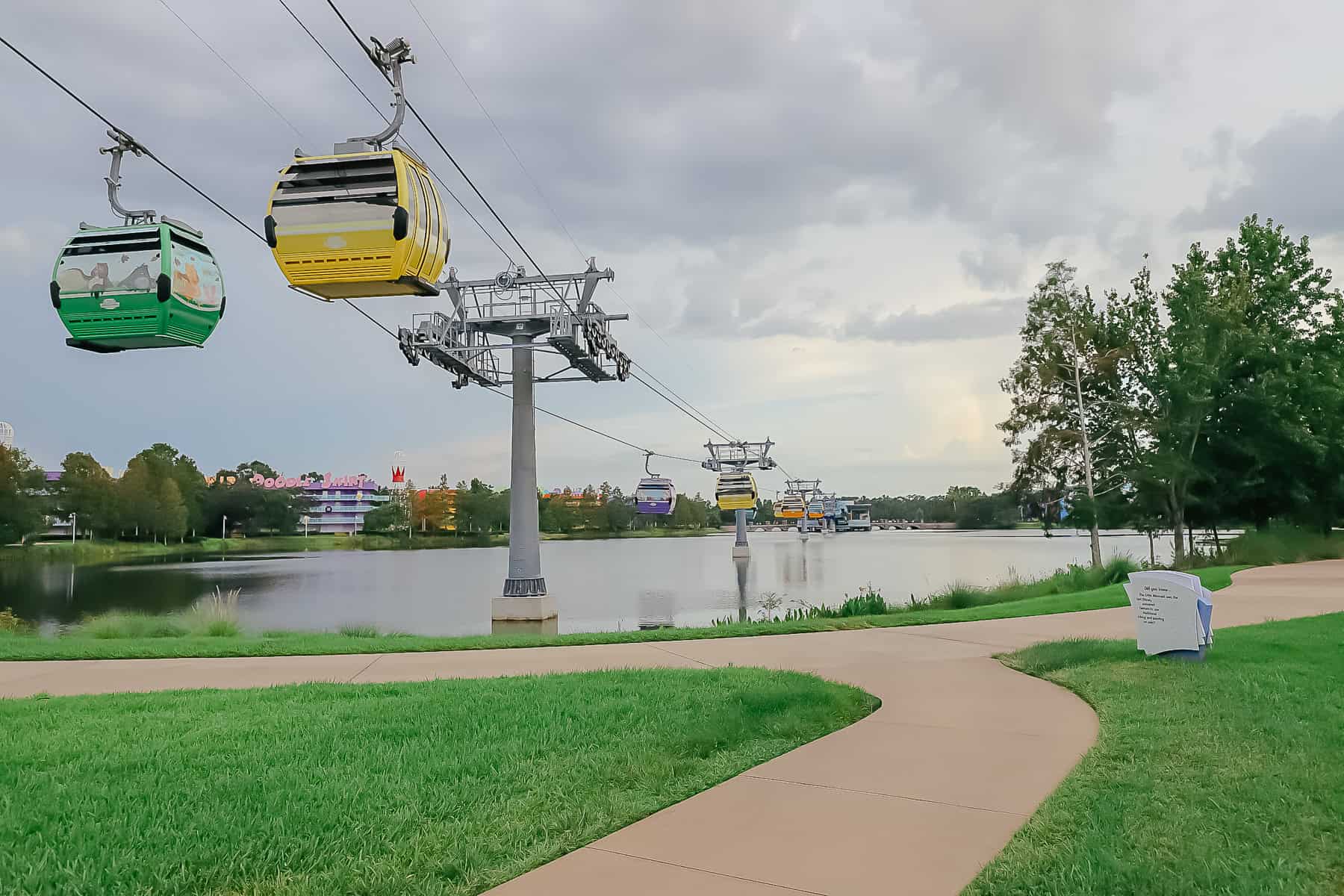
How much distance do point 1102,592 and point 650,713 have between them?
14.6 meters

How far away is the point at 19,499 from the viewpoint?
70.0 m

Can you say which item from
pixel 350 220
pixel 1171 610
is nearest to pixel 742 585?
pixel 1171 610

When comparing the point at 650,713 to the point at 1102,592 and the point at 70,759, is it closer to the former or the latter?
the point at 70,759

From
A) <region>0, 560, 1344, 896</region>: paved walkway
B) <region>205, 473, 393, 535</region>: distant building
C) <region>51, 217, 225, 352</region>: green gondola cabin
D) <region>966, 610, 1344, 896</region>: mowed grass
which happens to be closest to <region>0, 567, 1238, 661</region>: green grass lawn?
<region>0, 560, 1344, 896</region>: paved walkway

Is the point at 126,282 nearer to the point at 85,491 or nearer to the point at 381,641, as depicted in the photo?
the point at 381,641

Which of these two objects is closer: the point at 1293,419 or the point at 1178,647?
the point at 1178,647

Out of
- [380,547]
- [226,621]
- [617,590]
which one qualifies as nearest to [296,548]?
[380,547]

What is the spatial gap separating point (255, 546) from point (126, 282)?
11850 cm

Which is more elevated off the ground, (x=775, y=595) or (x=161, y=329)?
(x=161, y=329)

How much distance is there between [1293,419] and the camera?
28.7 metres

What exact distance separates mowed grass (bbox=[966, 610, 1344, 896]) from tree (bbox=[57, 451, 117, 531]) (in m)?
88.7

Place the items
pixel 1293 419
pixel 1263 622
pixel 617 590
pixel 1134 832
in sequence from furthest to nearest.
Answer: pixel 617 590, pixel 1293 419, pixel 1263 622, pixel 1134 832

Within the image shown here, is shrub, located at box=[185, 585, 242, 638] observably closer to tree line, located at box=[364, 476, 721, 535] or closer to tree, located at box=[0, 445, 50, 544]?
tree, located at box=[0, 445, 50, 544]

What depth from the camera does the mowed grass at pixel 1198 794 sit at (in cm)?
384
